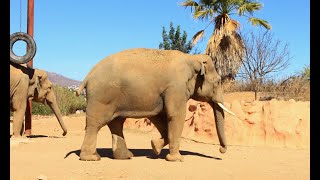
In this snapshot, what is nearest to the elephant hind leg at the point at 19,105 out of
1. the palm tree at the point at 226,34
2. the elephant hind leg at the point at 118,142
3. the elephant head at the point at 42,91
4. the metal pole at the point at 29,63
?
the elephant head at the point at 42,91

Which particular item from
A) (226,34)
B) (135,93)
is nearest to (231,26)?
(226,34)

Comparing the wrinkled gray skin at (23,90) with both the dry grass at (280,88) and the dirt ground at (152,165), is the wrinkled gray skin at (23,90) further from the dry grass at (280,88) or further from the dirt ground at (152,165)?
the dry grass at (280,88)

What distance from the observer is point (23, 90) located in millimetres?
11602

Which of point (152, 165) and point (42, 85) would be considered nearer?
point (152, 165)

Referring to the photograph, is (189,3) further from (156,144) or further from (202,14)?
(156,144)

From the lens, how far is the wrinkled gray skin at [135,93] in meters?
7.80

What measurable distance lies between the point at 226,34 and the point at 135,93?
13.7m

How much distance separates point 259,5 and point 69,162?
16.6 metres

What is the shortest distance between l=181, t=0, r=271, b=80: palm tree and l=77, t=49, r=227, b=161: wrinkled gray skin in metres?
13.0

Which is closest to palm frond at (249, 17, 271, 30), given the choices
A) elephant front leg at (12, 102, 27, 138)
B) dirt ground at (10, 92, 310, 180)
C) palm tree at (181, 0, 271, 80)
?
palm tree at (181, 0, 271, 80)

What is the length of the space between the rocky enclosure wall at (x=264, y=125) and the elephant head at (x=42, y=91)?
475 centimetres

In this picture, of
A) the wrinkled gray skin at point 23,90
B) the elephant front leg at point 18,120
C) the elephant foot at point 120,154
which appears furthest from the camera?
the wrinkled gray skin at point 23,90

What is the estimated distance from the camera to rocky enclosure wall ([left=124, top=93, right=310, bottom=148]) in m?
12.1

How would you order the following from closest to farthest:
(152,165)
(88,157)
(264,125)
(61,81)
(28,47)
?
(152,165) → (88,157) → (28,47) → (264,125) → (61,81)
